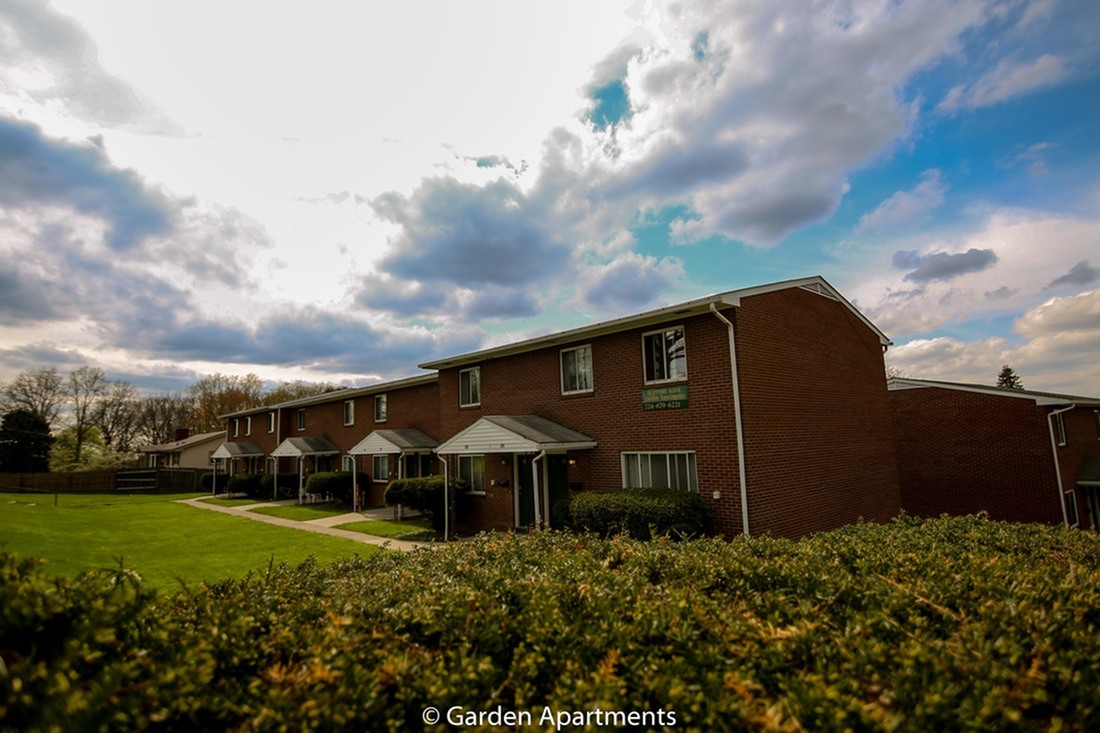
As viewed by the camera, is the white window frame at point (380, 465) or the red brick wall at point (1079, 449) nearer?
the red brick wall at point (1079, 449)

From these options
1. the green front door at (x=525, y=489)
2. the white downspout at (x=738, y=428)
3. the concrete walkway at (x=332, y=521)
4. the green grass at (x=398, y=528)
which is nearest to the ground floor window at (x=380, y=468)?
the concrete walkway at (x=332, y=521)

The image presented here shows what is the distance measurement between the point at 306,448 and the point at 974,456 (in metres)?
29.3

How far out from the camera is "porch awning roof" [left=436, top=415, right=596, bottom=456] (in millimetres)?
13938

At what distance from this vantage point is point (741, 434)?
468 inches

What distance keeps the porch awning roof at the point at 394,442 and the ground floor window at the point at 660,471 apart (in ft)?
35.0

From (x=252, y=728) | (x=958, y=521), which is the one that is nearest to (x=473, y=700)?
(x=252, y=728)

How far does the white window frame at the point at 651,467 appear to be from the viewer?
12.8 metres

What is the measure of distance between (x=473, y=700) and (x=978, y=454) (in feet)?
76.3

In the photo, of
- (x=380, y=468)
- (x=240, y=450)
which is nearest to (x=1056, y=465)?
(x=380, y=468)

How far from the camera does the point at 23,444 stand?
47.2 metres

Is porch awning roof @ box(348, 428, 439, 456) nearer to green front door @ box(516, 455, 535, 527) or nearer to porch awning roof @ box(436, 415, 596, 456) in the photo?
porch awning roof @ box(436, 415, 596, 456)

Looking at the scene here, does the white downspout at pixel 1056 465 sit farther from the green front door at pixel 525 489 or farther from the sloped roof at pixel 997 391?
the green front door at pixel 525 489

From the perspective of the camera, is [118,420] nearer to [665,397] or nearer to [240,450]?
[240,450]

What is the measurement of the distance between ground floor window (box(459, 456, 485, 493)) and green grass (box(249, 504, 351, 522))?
284 inches
